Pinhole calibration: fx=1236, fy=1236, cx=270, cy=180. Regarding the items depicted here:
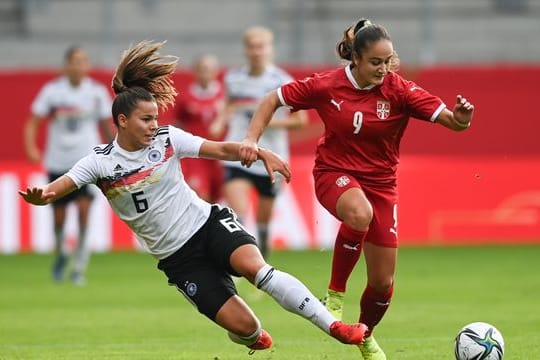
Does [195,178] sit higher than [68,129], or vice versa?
[68,129]

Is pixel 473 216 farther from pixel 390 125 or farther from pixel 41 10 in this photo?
pixel 390 125

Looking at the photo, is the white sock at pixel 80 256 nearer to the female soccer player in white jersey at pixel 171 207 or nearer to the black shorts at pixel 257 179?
the black shorts at pixel 257 179

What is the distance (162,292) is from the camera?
14.4 meters

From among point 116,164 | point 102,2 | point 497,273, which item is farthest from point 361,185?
point 102,2

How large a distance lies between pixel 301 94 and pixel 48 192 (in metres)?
1.95

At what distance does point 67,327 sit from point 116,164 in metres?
3.60

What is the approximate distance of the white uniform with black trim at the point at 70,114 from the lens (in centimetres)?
1576

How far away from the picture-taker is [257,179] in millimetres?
14109

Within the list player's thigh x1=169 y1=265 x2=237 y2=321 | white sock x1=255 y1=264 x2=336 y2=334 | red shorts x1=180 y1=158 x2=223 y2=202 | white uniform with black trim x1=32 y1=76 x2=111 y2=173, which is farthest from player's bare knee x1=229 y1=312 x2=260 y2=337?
red shorts x1=180 y1=158 x2=223 y2=202

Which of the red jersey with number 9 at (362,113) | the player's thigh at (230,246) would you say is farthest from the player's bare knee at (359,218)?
the player's thigh at (230,246)

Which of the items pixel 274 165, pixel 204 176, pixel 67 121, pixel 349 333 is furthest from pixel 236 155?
pixel 204 176

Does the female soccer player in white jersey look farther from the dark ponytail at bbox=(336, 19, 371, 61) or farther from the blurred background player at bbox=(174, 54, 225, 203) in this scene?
the blurred background player at bbox=(174, 54, 225, 203)

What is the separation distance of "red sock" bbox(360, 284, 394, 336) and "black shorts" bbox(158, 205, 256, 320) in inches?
41.2

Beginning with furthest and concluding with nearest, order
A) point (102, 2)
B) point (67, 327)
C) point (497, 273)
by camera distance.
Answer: point (102, 2), point (497, 273), point (67, 327)
